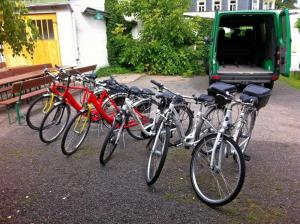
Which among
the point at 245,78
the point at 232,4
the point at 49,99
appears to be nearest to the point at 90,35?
the point at 245,78

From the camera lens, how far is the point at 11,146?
194 inches

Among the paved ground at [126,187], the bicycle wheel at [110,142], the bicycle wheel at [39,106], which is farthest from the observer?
the bicycle wheel at [39,106]

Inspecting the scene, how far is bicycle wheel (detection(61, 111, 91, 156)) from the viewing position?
4.32 metres

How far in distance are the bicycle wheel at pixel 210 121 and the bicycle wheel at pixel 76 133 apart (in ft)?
5.45

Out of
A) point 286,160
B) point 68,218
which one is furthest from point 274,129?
point 68,218

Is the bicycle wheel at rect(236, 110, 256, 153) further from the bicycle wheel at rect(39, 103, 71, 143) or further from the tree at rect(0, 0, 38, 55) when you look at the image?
the tree at rect(0, 0, 38, 55)

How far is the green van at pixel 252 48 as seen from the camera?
781 centimetres

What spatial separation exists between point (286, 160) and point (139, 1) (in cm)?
1022

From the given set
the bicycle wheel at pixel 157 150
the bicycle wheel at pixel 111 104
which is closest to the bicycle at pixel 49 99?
the bicycle wheel at pixel 111 104

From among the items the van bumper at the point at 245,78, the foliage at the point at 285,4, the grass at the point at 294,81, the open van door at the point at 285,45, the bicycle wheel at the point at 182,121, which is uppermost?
the foliage at the point at 285,4

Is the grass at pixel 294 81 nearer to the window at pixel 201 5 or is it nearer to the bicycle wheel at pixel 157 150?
the bicycle wheel at pixel 157 150

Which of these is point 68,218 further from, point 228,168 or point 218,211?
point 228,168

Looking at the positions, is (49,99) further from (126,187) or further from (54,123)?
(126,187)

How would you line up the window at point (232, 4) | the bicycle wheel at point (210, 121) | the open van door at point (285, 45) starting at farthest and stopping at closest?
the window at point (232, 4)
the open van door at point (285, 45)
the bicycle wheel at point (210, 121)
